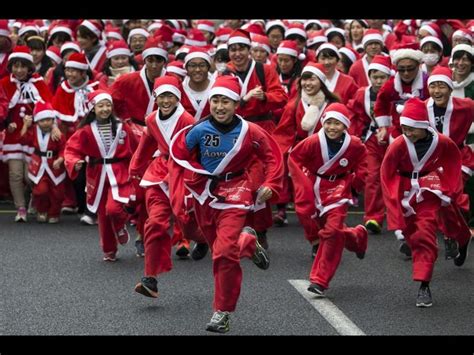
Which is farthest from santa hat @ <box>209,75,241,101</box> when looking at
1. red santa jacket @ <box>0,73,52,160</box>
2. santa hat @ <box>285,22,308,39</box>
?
santa hat @ <box>285,22,308,39</box>

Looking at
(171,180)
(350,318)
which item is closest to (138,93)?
(171,180)

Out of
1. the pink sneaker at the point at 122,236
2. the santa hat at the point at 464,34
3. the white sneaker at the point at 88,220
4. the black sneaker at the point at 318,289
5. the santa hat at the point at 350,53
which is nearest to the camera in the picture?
the black sneaker at the point at 318,289

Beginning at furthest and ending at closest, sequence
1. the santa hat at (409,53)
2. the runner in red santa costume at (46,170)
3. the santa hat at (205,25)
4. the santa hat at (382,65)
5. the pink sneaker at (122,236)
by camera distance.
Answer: the santa hat at (205,25) → the runner in red santa costume at (46,170) → the santa hat at (382,65) → the santa hat at (409,53) → the pink sneaker at (122,236)

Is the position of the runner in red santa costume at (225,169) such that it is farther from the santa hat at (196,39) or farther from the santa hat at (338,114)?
the santa hat at (196,39)

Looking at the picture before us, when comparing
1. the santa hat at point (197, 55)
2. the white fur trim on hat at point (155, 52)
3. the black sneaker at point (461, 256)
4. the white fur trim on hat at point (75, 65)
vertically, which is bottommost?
the black sneaker at point (461, 256)

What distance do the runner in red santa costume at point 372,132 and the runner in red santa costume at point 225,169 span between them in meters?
3.85

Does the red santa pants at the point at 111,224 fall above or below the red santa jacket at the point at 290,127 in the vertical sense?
below

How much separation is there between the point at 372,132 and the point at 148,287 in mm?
4331

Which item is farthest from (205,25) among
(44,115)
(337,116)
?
(337,116)

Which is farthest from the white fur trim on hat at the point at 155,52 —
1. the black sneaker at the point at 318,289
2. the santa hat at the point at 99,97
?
the black sneaker at the point at 318,289

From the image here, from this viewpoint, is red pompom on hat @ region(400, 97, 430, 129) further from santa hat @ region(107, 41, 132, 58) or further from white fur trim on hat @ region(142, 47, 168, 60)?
santa hat @ region(107, 41, 132, 58)

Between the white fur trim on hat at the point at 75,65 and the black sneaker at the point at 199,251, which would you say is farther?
the white fur trim on hat at the point at 75,65

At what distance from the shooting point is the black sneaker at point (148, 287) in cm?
1015

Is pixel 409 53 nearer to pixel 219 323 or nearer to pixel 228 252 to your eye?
pixel 228 252
